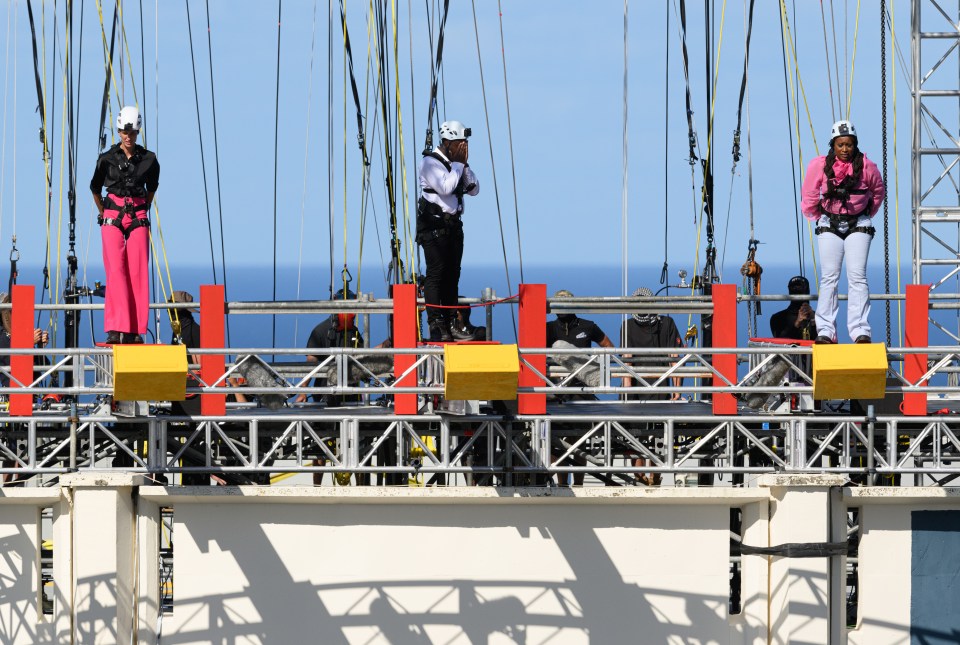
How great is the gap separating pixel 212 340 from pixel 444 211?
7.95 ft

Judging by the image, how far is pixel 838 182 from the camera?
1455 centimetres

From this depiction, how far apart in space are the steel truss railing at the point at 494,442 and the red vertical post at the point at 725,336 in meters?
0.21

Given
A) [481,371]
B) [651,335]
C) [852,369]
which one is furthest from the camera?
[651,335]

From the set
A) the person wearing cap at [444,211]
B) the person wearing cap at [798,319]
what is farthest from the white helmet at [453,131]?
the person wearing cap at [798,319]

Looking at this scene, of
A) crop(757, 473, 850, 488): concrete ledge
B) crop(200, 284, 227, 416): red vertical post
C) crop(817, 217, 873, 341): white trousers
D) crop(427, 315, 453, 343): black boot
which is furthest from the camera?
crop(427, 315, 453, 343): black boot

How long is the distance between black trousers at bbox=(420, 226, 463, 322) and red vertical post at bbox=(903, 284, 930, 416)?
4176 mm

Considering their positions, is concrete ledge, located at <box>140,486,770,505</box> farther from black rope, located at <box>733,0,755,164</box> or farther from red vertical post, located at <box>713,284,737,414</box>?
black rope, located at <box>733,0,755,164</box>

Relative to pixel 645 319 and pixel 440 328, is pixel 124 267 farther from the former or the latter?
pixel 645 319

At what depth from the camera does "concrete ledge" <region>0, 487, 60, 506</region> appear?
46.0 ft

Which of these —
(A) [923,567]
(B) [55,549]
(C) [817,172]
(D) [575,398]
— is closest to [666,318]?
(D) [575,398]

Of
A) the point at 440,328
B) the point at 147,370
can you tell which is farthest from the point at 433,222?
the point at 147,370

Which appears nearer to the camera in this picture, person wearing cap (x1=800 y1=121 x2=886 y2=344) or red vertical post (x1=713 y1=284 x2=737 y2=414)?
red vertical post (x1=713 y1=284 x2=737 y2=414)

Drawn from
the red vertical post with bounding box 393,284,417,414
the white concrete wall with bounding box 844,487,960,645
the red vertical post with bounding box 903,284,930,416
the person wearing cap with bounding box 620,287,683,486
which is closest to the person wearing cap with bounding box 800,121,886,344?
the red vertical post with bounding box 903,284,930,416

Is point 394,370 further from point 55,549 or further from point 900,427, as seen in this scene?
point 900,427
